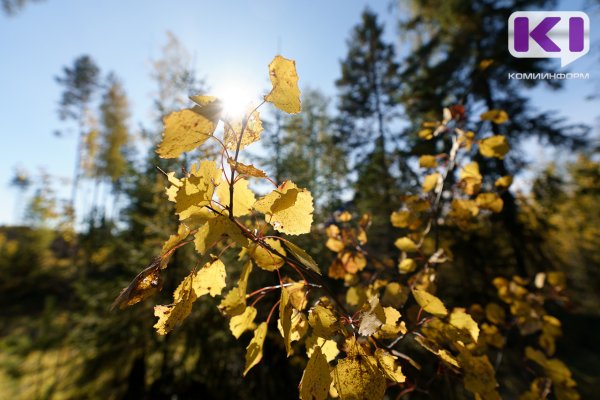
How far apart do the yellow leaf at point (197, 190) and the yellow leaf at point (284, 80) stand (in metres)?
0.16

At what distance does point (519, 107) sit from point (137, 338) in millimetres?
9126

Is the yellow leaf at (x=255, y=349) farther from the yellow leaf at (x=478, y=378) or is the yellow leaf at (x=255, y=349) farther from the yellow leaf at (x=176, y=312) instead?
the yellow leaf at (x=478, y=378)

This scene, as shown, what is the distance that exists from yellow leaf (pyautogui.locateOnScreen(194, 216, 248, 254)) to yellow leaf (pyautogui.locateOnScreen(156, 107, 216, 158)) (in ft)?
0.37

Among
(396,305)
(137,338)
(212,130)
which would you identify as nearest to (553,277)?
(396,305)

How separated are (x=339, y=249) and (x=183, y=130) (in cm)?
89

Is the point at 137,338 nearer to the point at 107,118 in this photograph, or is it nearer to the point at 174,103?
the point at 174,103

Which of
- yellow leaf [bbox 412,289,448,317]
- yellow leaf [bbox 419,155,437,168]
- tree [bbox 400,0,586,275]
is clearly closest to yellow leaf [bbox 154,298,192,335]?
yellow leaf [bbox 412,289,448,317]

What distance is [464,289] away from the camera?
Answer: 20.5 ft

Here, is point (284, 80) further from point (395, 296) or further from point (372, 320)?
point (395, 296)

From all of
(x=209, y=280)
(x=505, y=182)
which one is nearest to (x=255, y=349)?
(x=209, y=280)

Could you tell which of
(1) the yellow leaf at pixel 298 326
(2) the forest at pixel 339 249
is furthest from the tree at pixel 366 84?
(1) the yellow leaf at pixel 298 326

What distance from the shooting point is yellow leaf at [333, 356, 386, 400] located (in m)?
0.45

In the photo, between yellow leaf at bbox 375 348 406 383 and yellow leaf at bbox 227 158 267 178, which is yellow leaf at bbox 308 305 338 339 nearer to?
yellow leaf at bbox 375 348 406 383

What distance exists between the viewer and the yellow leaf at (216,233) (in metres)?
0.41
